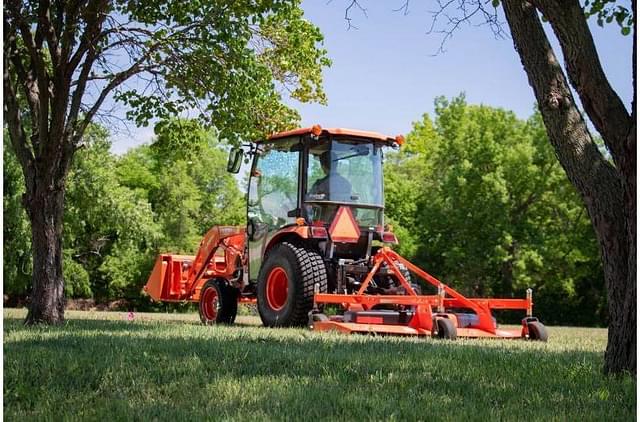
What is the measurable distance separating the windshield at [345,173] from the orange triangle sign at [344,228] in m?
0.20

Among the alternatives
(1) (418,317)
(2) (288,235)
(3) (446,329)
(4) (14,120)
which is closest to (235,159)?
(2) (288,235)

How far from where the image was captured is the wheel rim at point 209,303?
13.8m

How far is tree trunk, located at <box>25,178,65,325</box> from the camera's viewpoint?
36.9 feet

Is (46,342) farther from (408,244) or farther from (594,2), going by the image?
(408,244)

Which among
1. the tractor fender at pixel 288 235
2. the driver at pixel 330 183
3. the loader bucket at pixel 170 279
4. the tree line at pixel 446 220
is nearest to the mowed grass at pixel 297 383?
the tractor fender at pixel 288 235

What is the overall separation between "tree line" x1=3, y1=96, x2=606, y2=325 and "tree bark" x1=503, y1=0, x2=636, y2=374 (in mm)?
24395

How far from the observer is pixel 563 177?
1335 inches

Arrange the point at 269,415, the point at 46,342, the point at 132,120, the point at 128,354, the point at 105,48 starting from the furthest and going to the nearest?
1. the point at 132,120
2. the point at 105,48
3. the point at 46,342
4. the point at 128,354
5. the point at 269,415

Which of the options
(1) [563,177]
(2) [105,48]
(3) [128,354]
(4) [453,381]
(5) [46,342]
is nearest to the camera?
(4) [453,381]

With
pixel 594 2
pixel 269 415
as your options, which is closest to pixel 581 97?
pixel 594 2

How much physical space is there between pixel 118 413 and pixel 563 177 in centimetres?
3129

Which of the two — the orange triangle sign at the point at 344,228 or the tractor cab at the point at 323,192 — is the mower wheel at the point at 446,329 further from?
the orange triangle sign at the point at 344,228

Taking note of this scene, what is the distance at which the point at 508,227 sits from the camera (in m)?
33.2

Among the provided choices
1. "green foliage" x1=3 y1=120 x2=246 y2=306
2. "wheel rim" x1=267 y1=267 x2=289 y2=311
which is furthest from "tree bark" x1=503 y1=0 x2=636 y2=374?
"green foliage" x1=3 y1=120 x2=246 y2=306
